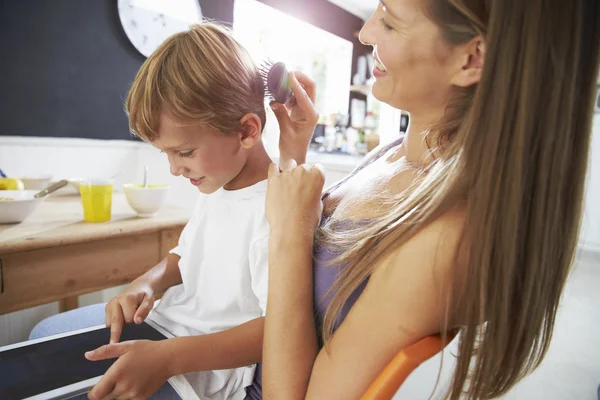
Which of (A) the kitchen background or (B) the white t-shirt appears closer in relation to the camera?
(B) the white t-shirt

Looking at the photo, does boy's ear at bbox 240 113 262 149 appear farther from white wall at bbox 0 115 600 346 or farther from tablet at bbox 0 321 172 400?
white wall at bbox 0 115 600 346

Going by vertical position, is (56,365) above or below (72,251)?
below

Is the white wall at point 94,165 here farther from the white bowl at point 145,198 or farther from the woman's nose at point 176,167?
the woman's nose at point 176,167

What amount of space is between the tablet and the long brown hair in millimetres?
460

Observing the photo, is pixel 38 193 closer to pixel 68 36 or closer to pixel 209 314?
pixel 209 314

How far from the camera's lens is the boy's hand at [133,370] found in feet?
2.12

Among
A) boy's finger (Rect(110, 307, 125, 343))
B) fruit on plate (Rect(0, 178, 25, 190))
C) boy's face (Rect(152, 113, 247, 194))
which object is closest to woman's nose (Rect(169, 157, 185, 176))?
boy's face (Rect(152, 113, 247, 194))

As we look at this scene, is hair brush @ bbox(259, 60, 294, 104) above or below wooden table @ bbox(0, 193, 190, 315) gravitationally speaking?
above

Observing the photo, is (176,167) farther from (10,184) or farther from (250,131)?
(10,184)

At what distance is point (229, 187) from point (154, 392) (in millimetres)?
442

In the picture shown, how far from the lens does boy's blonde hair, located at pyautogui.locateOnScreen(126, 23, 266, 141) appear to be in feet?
2.68

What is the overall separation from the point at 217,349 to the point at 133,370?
14 centimetres

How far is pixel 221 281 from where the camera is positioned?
2.77 ft

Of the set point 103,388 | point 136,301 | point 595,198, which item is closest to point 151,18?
point 136,301
